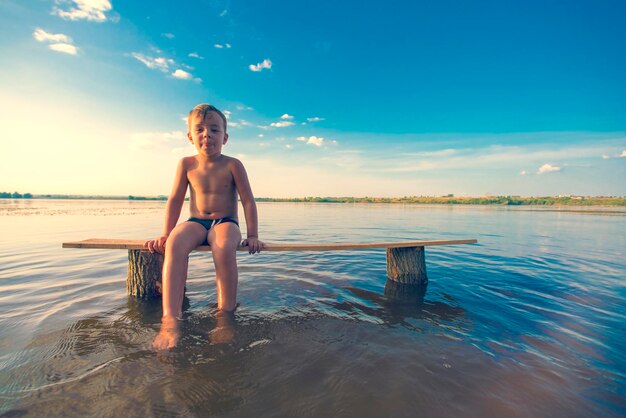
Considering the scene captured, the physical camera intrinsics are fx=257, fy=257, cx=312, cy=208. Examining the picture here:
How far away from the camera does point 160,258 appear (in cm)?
438

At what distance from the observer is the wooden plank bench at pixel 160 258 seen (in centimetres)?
383

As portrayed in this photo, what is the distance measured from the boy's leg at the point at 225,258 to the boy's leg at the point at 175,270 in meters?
0.32

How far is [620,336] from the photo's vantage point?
10.7 feet

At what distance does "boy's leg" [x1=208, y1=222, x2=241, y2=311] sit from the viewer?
128 inches

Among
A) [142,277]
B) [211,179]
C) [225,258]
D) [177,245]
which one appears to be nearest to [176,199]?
[211,179]

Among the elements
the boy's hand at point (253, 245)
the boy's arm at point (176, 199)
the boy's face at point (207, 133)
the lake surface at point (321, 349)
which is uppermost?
the boy's face at point (207, 133)

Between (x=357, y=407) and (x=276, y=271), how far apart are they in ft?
13.9

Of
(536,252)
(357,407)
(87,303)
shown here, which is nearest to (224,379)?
(357,407)

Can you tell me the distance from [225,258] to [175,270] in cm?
57

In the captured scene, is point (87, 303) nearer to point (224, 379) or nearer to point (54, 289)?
point (54, 289)

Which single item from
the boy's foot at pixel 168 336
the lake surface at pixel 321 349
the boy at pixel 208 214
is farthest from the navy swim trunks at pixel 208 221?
the lake surface at pixel 321 349

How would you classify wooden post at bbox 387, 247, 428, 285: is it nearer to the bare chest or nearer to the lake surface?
the lake surface

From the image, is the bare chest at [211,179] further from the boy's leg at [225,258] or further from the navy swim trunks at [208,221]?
the boy's leg at [225,258]

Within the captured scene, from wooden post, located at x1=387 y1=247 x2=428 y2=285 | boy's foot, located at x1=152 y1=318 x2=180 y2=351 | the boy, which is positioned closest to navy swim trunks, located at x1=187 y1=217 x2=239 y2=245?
the boy
